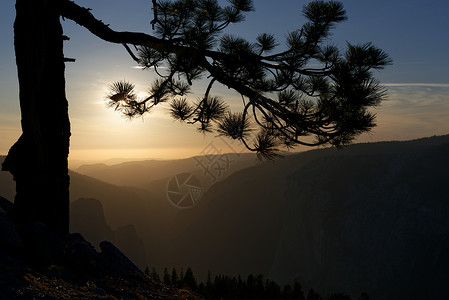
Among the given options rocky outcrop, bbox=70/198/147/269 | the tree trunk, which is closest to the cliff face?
rocky outcrop, bbox=70/198/147/269

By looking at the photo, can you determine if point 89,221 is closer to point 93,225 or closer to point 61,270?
point 93,225

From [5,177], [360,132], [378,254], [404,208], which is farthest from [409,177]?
[5,177]

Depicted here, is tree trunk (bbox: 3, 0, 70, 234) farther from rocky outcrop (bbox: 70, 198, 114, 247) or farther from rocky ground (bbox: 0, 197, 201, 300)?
rocky outcrop (bbox: 70, 198, 114, 247)

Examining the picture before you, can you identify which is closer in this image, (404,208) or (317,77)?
(317,77)

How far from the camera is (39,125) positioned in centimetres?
581

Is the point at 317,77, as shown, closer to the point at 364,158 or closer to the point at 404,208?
the point at 404,208

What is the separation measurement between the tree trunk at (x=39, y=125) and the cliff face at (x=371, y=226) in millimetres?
47413

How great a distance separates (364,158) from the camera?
222 feet

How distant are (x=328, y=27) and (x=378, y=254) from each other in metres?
49.8

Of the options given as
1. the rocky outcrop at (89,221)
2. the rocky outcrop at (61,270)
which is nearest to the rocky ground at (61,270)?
the rocky outcrop at (61,270)

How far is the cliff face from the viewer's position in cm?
4365

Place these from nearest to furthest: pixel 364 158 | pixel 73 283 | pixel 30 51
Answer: pixel 73 283, pixel 30 51, pixel 364 158

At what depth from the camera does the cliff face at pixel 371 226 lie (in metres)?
43.7

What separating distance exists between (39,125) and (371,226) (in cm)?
5387
